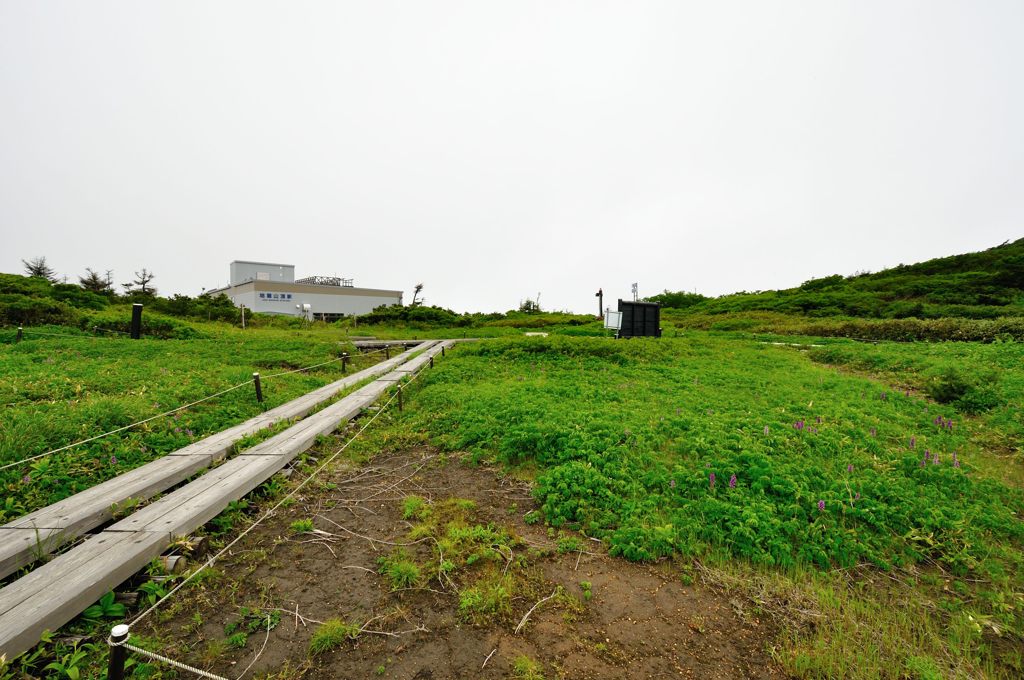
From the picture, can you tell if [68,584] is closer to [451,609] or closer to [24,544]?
[24,544]

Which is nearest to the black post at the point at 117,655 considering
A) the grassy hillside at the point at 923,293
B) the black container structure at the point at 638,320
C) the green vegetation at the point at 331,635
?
the green vegetation at the point at 331,635

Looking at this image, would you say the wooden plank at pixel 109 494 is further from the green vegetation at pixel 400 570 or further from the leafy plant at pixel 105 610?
the green vegetation at pixel 400 570

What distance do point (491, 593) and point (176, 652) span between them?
2348 millimetres

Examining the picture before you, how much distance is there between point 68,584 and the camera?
309 cm

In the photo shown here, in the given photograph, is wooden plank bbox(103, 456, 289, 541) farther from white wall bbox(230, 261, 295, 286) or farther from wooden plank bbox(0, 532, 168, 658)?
white wall bbox(230, 261, 295, 286)

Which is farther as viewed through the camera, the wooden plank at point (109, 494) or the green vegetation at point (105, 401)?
the green vegetation at point (105, 401)

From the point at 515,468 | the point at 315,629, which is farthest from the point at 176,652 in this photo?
the point at 515,468

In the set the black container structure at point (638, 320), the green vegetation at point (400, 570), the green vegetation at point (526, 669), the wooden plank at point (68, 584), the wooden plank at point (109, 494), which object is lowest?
the green vegetation at point (526, 669)

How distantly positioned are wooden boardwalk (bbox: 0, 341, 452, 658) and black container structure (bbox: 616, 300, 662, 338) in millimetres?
19733

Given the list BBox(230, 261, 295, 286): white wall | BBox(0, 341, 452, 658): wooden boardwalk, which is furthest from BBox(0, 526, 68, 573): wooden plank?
BBox(230, 261, 295, 286): white wall

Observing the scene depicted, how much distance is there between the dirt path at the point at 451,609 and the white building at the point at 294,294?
167 ft

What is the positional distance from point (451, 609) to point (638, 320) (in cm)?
2187

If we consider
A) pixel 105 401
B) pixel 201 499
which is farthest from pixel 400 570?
pixel 105 401

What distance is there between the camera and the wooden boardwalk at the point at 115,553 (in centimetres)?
277
